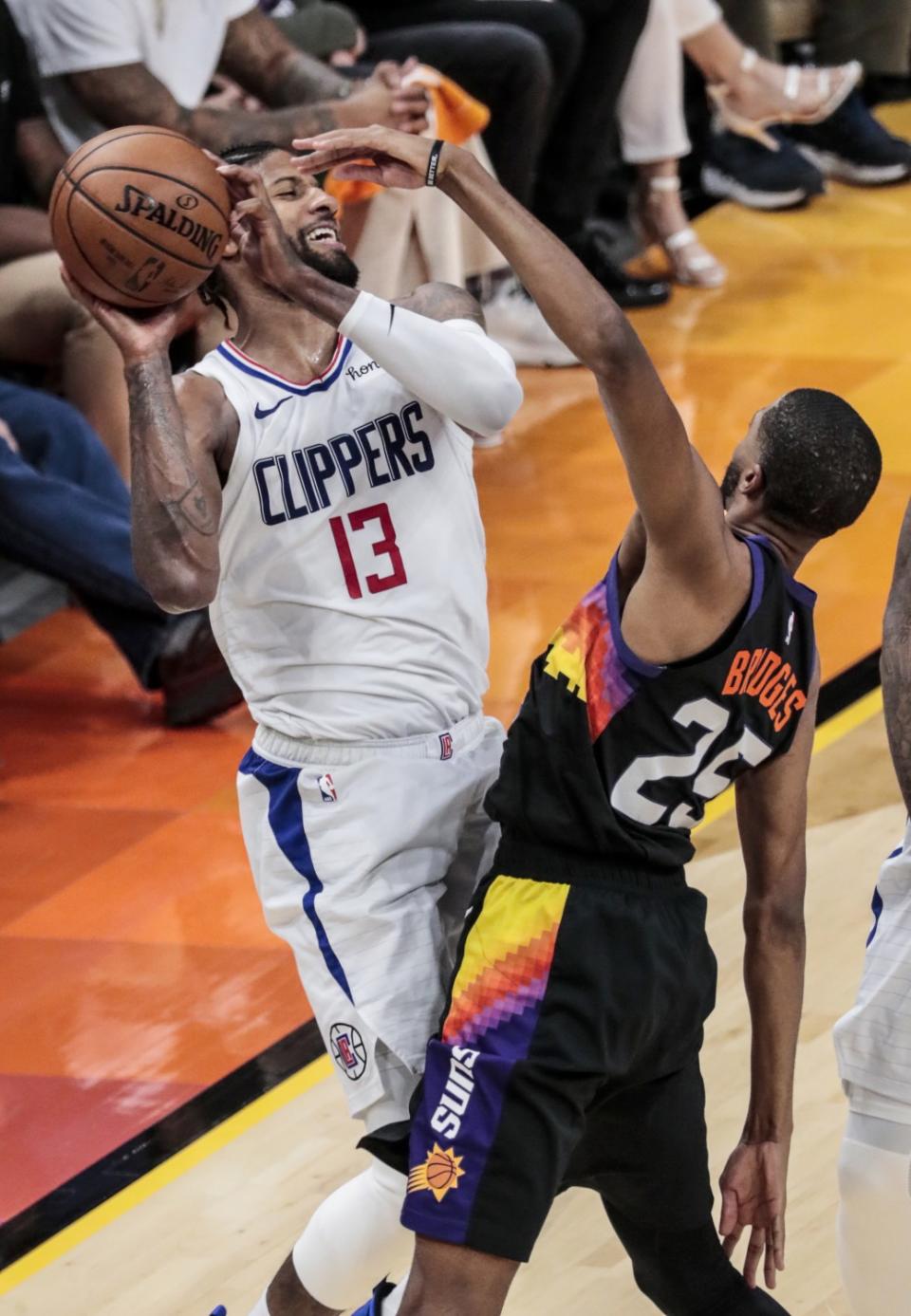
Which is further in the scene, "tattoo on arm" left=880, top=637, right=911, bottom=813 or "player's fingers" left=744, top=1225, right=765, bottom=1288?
"player's fingers" left=744, top=1225, right=765, bottom=1288

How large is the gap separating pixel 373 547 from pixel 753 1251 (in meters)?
1.15

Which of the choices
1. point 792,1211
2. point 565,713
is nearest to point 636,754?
point 565,713

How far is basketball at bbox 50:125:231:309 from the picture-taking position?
2930 millimetres

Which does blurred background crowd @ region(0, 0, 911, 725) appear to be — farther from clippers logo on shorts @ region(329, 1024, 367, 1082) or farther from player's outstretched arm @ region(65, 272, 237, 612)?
clippers logo on shorts @ region(329, 1024, 367, 1082)

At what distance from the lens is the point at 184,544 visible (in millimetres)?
2818

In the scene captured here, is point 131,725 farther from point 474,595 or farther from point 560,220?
point 560,220

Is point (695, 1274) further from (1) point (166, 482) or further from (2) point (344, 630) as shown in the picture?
(1) point (166, 482)

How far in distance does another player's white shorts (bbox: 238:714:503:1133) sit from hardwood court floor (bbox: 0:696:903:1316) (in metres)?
0.66

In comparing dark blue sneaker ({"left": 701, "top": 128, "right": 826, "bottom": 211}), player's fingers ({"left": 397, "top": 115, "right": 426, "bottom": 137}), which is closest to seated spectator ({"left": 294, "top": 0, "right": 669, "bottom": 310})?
dark blue sneaker ({"left": 701, "top": 128, "right": 826, "bottom": 211})

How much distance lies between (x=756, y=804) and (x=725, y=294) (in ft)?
20.2

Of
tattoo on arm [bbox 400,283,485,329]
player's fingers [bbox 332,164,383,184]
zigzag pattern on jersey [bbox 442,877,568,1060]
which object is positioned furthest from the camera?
tattoo on arm [bbox 400,283,485,329]

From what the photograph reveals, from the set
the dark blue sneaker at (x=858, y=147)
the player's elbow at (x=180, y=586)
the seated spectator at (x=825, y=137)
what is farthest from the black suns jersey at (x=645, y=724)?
the dark blue sneaker at (x=858, y=147)

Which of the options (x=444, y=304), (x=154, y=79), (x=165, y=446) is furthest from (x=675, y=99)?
(x=165, y=446)

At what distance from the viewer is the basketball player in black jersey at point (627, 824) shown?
2518mm
